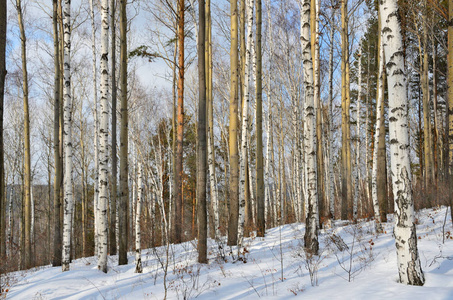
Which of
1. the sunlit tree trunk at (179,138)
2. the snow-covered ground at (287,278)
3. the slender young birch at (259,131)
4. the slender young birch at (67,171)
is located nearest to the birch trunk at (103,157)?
the snow-covered ground at (287,278)

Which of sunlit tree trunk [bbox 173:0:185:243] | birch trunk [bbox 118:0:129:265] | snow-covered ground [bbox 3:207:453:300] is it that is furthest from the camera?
sunlit tree trunk [bbox 173:0:185:243]

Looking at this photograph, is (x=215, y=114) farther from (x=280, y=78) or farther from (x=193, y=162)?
(x=193, y=162)

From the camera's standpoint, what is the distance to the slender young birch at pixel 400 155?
364cm

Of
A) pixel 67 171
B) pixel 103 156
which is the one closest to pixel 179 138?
pixel 103 156

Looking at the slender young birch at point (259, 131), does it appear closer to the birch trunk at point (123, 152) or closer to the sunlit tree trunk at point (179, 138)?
the sunlit tree trunk at point (179, 138)

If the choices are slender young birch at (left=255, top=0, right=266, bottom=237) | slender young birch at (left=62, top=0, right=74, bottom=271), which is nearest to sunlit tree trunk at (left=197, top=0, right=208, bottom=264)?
slender young birch at (left=255, top=0, right=266, bottom=237)

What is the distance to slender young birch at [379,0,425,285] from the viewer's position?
364 cm

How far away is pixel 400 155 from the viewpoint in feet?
12.5

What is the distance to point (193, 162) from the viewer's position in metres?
24.0

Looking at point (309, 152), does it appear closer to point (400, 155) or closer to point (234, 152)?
point (400, 155)

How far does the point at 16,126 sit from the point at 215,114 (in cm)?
1329

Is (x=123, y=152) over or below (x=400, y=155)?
over

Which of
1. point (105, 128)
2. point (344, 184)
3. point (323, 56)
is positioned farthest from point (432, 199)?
point (105, 128)

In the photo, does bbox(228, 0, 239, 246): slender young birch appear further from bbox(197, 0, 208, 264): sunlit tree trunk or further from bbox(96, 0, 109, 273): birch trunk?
bbox(96, 0, 109, 273): birch trunk
